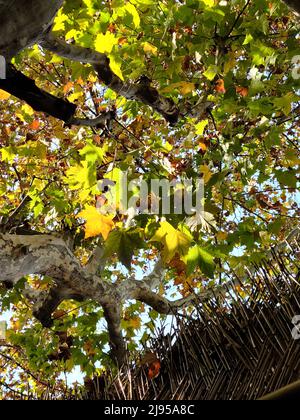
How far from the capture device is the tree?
3.04m

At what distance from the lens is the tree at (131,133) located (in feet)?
9.98

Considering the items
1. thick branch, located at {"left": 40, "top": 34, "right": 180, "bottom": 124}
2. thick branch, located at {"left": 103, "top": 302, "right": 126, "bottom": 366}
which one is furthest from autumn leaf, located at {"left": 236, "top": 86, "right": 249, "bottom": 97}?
thick branch, located at {"left": 103, "top": 302, "right": 126, "bottom": 366}

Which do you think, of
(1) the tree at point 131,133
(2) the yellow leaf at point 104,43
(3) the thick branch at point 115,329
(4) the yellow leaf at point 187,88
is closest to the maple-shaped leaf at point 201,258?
(1) the tree at point 131,133

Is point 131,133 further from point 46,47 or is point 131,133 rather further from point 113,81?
point 46,47

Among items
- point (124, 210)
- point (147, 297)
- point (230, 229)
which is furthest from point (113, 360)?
point (124, 210)

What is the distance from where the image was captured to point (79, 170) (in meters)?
3.54

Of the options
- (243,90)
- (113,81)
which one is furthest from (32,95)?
(243,90)

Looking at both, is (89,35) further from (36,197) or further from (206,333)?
(206,333)

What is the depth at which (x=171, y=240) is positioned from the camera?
2.85 m

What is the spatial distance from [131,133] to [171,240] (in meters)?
2.62

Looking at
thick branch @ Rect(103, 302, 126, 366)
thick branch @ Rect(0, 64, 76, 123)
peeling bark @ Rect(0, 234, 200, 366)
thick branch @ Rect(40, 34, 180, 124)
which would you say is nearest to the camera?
thick branch @ Rect(0, 64, 76, 123)

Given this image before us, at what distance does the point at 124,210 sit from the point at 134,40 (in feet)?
10.0

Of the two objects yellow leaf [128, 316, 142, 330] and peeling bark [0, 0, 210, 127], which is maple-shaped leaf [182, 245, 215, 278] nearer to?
peeling bark [0, 0, 210, 127]

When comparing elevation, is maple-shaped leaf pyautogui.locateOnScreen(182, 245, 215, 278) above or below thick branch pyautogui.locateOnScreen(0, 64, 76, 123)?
below
